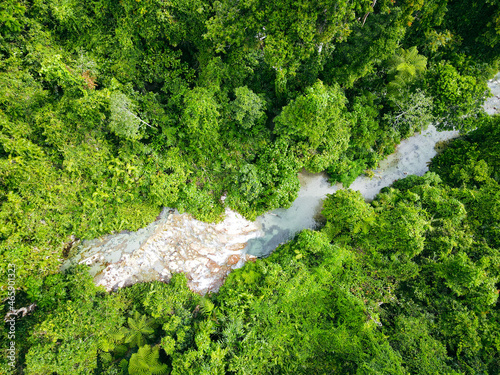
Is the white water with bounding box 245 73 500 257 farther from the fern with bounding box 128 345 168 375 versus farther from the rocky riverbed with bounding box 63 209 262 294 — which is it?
the fern with bounding box 128 345 168 375

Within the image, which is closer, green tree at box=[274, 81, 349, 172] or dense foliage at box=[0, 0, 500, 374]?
dense foliage at box=[0, 0, 500, 374]

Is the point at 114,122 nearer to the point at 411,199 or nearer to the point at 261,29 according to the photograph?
the point at 261,29

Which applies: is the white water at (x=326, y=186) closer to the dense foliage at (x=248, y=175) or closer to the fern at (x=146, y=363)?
the dense foliage at (x=248, y=175)

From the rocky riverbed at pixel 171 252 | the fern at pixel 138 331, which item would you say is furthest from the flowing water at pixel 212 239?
the fern at pixel 138 331

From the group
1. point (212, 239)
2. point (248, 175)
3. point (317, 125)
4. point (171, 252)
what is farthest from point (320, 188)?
point (171, 252)

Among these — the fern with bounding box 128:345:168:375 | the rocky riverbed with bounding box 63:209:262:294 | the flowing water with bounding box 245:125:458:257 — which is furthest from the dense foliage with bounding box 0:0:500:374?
the flowing water with bounding box 245:125:458:257

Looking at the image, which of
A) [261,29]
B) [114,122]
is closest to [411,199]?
[261,29]

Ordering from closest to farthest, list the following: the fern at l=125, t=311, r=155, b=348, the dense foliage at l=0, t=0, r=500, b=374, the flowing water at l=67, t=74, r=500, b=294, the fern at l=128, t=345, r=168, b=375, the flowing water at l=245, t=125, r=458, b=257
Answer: the dense foliage at l=0, t=0, r=500, b=374
the fern at l=128, t=345, r=168, b=375
the fern at l=125, t=311, r=155, b=348
the flowing water at l=67, t=74, r=500, b=294
the flowing water at l=245, t=125, r=458, b=257

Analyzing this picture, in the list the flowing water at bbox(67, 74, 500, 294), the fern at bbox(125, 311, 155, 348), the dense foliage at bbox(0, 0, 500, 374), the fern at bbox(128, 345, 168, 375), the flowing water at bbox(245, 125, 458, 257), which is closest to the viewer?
the dense foliage at bbox(0, 0, 500, 374)

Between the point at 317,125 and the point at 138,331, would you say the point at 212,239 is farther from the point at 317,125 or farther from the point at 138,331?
the point at 317,125
